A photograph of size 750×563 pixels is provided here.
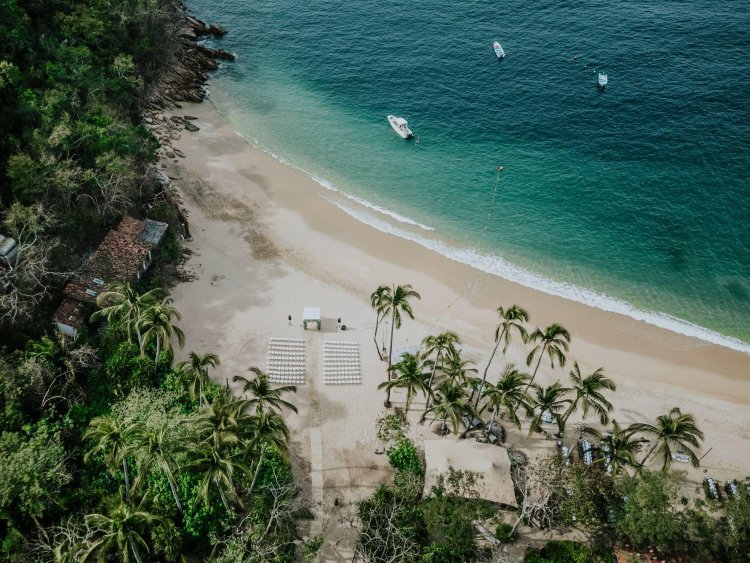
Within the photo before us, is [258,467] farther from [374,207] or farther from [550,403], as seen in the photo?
[374,207]

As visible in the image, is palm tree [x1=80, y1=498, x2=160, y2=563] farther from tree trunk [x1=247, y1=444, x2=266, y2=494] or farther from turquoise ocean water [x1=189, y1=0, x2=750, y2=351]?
turquoise ocean water [x1=189, y1=0, x2=750, y2=351]

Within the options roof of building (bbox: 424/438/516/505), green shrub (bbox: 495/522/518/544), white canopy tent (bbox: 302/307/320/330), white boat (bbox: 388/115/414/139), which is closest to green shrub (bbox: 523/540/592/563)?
green shrub (bbox: 495/522/518/544)

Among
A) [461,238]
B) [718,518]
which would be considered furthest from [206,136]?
[718,518]

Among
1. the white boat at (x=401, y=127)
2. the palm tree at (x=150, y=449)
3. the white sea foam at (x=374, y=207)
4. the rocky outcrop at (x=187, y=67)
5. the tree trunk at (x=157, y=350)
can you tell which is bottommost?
the palm tree at (x=150, y=449)

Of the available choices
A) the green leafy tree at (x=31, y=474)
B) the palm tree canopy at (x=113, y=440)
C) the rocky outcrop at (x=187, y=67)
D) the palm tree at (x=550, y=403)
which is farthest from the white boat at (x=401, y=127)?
the palm tree canopy at (x=113, y=440)

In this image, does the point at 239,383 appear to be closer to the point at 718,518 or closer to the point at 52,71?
the point at 52,71

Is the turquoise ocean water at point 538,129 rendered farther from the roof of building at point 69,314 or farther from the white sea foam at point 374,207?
the roof of building at point 69,314

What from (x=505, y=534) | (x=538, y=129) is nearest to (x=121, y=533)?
(x=505, y=534)
